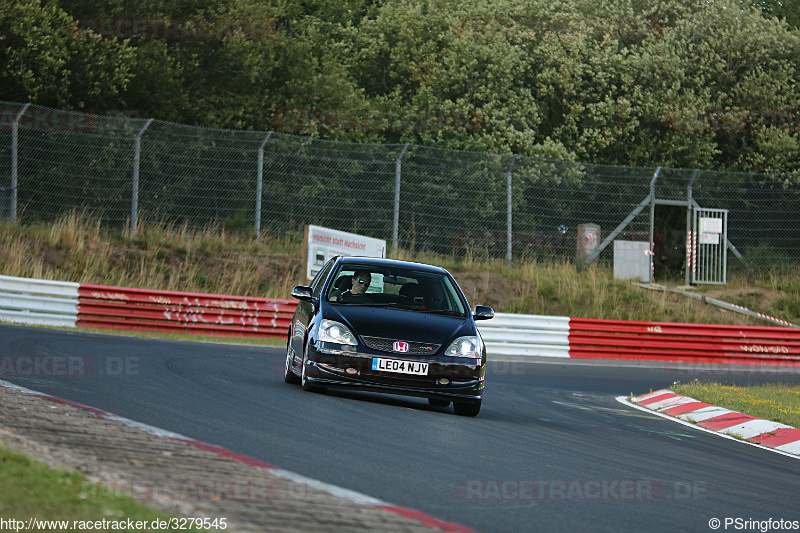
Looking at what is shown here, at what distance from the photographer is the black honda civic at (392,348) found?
9.74m

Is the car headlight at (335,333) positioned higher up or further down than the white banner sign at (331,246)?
further down

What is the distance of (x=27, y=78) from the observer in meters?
27.9

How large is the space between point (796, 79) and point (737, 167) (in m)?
3.94

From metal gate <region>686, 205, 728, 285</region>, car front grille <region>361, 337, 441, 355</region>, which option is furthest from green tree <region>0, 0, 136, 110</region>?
car front grille <region>361, 337, 441, 355</region>

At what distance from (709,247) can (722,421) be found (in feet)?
64.9

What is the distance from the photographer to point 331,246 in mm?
22641

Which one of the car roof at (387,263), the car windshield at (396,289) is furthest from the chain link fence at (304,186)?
the car windshield at (396,289)

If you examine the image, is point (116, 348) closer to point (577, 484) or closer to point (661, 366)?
point (577, 484)

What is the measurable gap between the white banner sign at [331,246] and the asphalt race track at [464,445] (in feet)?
26.7

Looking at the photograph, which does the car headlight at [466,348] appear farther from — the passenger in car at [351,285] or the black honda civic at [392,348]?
the passenger in car at [351,285]

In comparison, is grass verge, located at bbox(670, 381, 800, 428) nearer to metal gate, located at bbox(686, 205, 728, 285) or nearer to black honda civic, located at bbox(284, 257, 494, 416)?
black honda civic, located at bbox(284, 257, 494, 416)

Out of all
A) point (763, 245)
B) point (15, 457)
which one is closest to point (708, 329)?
point (763, 245)

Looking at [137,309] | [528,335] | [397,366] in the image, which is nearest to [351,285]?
[397,366]

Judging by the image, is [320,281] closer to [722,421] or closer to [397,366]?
[397,366]
